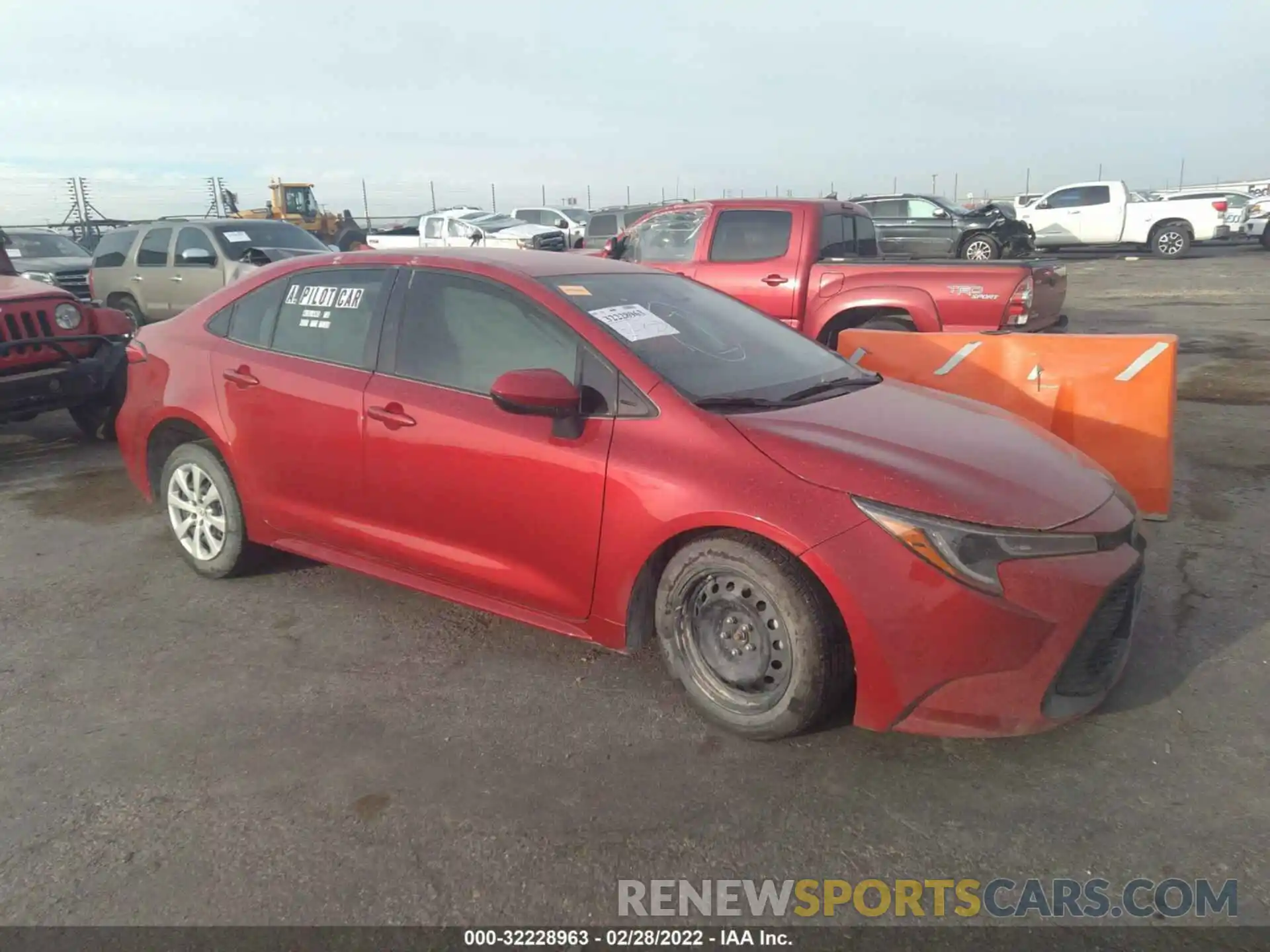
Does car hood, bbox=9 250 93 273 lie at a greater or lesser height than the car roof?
lesser

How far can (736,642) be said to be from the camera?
320cm

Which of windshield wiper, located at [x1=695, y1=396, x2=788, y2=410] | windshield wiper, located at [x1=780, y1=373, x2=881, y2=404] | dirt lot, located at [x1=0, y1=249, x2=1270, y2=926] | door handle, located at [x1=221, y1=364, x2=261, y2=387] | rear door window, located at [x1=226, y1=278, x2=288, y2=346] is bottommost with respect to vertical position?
dirt lot, located at [x1=0, y1=249, x2=1270, y2=926]

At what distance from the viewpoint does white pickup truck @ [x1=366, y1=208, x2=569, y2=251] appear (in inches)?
917

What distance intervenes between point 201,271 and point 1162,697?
1177 centimetres

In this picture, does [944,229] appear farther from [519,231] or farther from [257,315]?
[257,315]

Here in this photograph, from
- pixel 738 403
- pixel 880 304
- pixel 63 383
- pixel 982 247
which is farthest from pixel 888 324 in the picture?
pixel 982 247

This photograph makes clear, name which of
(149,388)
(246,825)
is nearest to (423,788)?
(246,825)

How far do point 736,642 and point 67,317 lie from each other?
6414 mm

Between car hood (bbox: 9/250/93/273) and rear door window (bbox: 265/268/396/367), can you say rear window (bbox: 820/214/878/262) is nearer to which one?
rear door window (bbox: 265/268/396/367)

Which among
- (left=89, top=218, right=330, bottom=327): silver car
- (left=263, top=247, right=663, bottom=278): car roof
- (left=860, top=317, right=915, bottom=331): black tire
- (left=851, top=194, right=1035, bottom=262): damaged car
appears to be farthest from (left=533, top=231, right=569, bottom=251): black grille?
(left=263, top=247, right=663, bottom=278): car roof

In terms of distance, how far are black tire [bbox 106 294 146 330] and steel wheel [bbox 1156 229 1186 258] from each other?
24.3m

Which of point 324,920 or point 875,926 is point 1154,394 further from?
point 324,920

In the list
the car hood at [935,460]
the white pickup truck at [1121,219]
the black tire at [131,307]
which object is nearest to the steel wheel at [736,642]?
the car hood at [935,460]

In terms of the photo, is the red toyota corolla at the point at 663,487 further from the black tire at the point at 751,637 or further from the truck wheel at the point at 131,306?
the truck wheel at the point at 131,306
